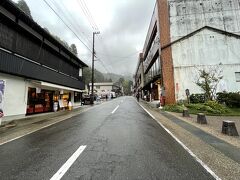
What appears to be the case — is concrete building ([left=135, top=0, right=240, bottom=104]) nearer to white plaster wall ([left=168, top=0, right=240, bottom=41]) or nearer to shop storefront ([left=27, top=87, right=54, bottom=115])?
white plaster wall ([left=168, top=0, right=240, bottom=41])

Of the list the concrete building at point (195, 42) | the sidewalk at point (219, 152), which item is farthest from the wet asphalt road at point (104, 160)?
the concrete building at point (195, 42)

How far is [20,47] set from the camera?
13750 mm

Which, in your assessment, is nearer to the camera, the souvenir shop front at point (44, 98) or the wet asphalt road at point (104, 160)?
the wet asphalt road at point (104, 160)

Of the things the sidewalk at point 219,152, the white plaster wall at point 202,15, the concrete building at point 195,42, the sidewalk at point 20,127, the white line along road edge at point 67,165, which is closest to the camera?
the white line along road edge at point 67,165

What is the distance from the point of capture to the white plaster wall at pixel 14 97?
1202cm

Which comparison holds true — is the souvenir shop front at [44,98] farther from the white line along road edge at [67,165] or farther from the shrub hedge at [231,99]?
the shrub hedge at [231,99]

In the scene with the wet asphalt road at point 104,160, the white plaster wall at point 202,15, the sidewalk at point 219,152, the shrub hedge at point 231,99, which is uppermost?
the white plaster wall at point 202,15

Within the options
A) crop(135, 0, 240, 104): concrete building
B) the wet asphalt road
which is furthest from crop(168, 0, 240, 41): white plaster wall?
the wet asphalt road

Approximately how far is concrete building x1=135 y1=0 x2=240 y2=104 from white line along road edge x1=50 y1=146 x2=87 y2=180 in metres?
17.5

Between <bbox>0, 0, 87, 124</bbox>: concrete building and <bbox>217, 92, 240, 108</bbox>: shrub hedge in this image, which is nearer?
<bbox>0, 0, 87, 124</bbox>: concrete building

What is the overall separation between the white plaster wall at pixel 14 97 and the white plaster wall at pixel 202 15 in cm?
1900

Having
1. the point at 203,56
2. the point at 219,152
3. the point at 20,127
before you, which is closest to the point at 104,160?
the point at 219,152

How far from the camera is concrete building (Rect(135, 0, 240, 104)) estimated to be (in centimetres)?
2108

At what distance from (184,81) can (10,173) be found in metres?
20.9
